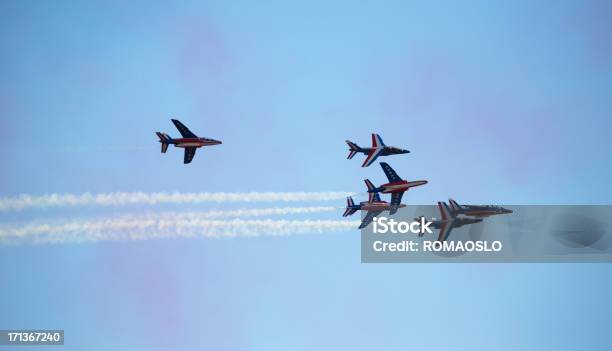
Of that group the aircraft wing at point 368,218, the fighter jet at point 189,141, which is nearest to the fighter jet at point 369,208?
the aircraft wing at point 368,218

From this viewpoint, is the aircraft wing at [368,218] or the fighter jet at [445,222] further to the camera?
the aircraft wing at [368,218]

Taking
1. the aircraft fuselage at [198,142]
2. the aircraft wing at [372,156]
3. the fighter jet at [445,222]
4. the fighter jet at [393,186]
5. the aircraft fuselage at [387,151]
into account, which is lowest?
the fighter jet at [445,222]

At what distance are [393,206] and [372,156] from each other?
657 cm

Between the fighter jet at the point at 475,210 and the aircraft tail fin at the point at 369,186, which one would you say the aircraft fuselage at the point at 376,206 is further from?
the fighter jet at the point at 475,210

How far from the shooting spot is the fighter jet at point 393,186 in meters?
159

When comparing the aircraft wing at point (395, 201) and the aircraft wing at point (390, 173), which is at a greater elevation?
the aircraft wing at point (390, 173)

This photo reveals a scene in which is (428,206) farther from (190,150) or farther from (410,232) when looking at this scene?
(190,150)

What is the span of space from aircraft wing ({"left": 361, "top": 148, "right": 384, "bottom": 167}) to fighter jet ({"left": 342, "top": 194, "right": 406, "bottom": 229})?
467cm

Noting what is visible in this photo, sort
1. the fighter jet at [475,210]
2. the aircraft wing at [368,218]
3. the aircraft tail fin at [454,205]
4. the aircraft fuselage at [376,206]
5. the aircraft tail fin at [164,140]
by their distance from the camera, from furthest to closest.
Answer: the aircraft wing at [368,218], the aircraft fuselage at [376,206], the aircraft tail fin at [454,205], the fighter jet at [475,210], the aircraft tail fin at [164,140]

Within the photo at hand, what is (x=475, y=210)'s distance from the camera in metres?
162

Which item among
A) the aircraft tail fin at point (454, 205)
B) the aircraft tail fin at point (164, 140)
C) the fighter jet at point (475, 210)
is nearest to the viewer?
the aircraft tail fin at point (164, 140)

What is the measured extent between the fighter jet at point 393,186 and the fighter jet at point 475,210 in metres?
5.58

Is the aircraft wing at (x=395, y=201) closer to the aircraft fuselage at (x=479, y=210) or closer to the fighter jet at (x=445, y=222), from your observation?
the fighter jet at (x=445, y=222)

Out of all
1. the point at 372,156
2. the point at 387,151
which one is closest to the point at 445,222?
the point at 387,151
